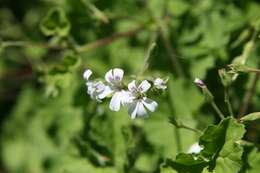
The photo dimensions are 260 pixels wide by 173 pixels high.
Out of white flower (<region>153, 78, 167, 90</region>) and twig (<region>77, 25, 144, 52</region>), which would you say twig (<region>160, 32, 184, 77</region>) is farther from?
white flower (<region>153, 78, 167, 90</region>)

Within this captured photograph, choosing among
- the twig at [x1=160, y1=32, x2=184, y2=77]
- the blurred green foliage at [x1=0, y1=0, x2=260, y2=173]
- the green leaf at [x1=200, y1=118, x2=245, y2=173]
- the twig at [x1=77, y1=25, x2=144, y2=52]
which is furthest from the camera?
the twig at [x1=77, y1=25, x2=144, y2=52]

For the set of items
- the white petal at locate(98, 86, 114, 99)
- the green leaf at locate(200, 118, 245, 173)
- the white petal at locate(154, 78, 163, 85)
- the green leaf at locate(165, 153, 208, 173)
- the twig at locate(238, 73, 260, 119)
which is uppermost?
the twig at locate(238, 73, 260, 119)

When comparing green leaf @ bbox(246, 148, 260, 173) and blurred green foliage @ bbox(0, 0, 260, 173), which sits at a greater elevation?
blurred green foliage @ bbox(0, 0, 260, 173)

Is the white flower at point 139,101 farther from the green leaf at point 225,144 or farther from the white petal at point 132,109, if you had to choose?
the green leaf at point 225,144

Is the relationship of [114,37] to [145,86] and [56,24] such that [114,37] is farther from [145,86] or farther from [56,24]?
[145,86]

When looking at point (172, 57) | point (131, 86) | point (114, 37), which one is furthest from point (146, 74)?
point (131, 86)

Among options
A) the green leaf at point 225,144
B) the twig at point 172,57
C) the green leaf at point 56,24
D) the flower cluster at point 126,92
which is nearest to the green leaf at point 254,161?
the green leaf at point 225,144

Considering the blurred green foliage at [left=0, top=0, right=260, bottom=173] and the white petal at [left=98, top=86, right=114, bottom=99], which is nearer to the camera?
the white petal at [left=98, top=86, right=114, bottom=99]

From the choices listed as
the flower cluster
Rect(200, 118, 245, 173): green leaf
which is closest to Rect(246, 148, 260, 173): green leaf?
Rect(200, 118, 245, 173): green leaf
